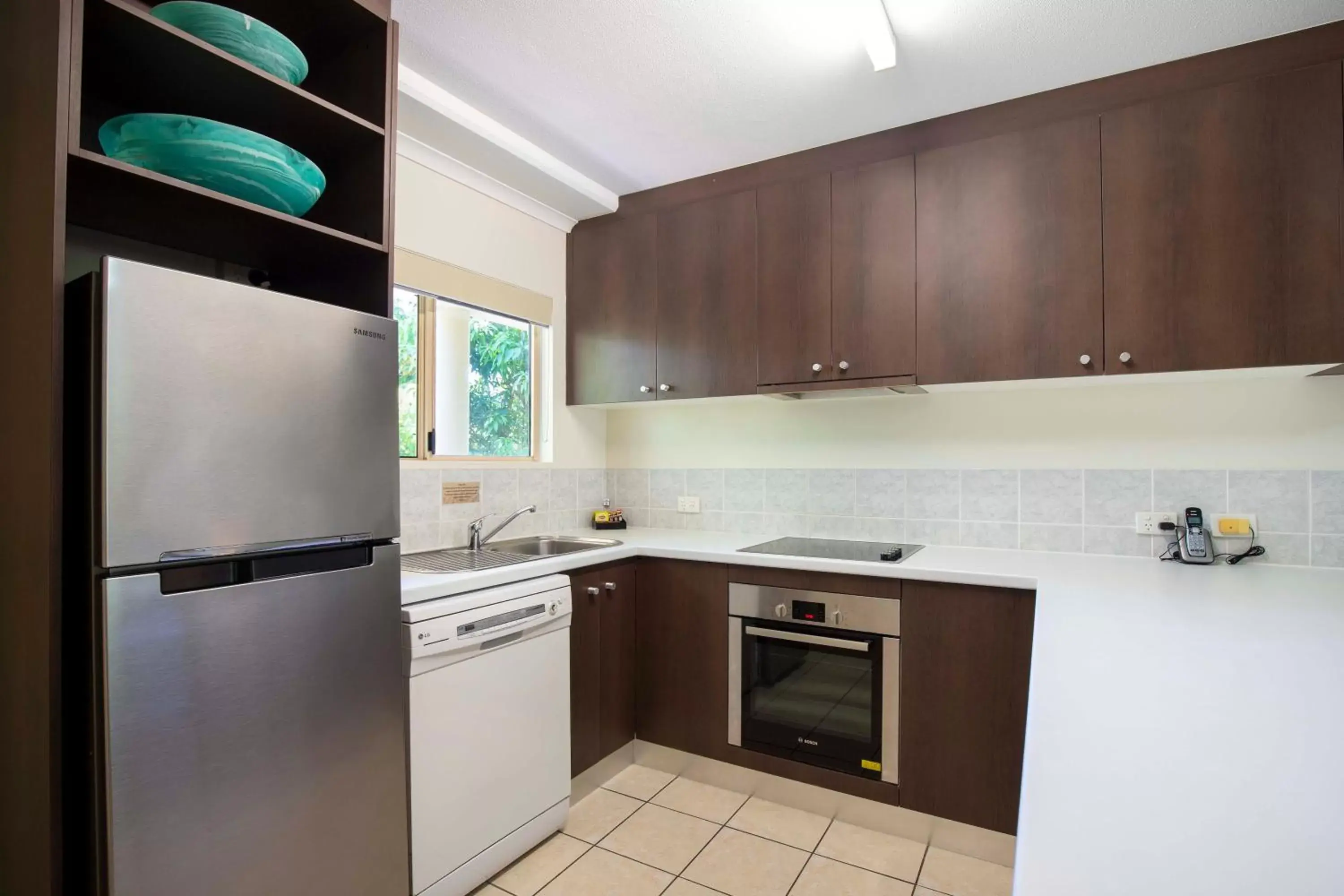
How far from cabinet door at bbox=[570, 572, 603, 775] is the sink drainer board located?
25 cm

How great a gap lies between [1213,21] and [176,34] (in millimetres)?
2498

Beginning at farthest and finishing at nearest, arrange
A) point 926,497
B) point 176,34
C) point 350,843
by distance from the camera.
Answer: point 926,497
point 350,843
point 176,34

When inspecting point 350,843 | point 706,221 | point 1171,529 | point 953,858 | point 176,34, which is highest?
point 706,221

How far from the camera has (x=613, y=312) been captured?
304cm

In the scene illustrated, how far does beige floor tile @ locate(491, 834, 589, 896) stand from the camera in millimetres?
1903

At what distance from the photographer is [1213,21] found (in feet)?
5.88

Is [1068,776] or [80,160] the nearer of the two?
[1068,776]

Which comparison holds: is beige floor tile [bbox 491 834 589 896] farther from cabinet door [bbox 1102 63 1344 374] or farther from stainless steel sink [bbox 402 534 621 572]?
cabinet door [bbox 1102 63 1344 374]

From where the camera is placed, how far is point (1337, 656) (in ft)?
3.50

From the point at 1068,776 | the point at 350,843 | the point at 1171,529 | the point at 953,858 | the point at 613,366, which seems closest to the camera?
the point at 1068,776

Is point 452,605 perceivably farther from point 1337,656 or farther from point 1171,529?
point 1171,529

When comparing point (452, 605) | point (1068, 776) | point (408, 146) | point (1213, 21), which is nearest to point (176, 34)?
point (408, 146)

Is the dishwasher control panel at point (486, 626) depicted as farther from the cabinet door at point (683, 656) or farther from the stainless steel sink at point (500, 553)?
the cabinet door at point (683, 656)

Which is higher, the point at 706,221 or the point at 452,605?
the point at 706,221
